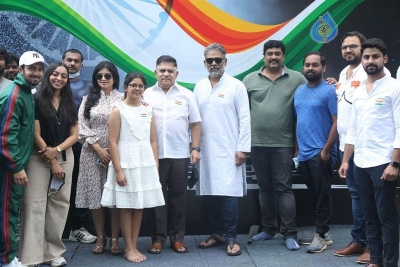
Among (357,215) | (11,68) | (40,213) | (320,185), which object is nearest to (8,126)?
(40,213)

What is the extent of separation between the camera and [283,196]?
5.56 metres

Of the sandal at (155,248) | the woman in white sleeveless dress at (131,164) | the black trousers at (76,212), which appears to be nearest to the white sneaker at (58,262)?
the woman in white sleeveless dress at (131,164)

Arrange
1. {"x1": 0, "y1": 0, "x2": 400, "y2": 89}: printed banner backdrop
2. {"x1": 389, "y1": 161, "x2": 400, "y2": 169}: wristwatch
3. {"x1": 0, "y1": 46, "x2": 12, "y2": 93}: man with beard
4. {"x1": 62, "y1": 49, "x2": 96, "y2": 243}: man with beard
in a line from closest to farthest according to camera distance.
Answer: {"x1": 389, "y1": 161, "x2": 400, "y2": 169}: wristwatch → {"x1": 0, "y1": 46, "x2": 12, "y2": 93}: man with beard → {"x1": 62, "y1": 49, "x2": 96, "y2": 243}: man with beard → {"x1": 0, "y1": 0, "x2": 400, "y2": 89}: printed banner backdrop

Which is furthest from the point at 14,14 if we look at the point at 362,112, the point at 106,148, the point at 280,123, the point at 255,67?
the point at 362,112

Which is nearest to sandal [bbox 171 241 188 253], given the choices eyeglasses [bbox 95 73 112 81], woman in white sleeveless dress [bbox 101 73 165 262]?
woman in white sleeveless dress [bbox 101 73 165 262]

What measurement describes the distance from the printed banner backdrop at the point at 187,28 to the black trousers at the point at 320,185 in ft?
4.38

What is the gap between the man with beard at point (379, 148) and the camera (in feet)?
14.2

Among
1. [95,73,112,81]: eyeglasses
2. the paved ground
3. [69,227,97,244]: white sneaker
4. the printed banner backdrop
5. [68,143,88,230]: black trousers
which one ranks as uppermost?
the printed banner backdrop

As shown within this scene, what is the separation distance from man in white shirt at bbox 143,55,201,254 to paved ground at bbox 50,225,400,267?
0.60ft

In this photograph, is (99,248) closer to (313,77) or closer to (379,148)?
(313,77)

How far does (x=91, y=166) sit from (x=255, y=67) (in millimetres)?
2110

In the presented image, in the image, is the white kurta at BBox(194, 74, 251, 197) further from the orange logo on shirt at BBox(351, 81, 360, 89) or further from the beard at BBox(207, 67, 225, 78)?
the orange logo on shirt at BBox(351, 81, 360, 89)

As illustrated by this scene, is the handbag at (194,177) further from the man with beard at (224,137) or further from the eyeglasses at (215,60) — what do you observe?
the eyeglasses at (215,60)

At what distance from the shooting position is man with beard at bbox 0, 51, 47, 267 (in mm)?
4316
